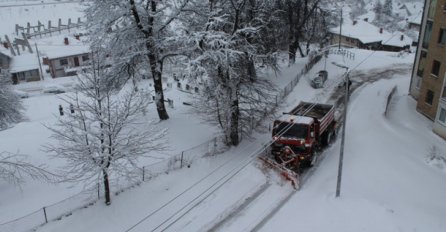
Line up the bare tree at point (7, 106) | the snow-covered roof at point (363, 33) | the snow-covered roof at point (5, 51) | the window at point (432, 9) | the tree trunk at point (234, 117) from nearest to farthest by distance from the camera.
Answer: the tree trunk at point (234, 117)
the bare tree at point (7, 106)
the window at point (432, 9)
the snow-covered roof at point (5, 51)
the snow-covered roof at point (363, 33)

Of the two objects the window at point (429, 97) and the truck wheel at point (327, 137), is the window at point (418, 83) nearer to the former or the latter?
the window at point (429, 97)

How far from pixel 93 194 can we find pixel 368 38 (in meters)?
64.4

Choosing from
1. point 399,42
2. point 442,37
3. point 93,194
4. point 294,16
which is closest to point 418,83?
point 442,37

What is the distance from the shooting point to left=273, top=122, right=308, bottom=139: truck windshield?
19.3 m

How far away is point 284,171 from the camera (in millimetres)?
18641

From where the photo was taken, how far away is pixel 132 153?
16.1 metres

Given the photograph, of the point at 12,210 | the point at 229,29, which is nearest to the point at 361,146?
the point at 229,29

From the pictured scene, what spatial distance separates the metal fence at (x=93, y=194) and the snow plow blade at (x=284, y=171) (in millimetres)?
3303

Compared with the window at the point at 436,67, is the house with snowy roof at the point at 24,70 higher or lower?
lower

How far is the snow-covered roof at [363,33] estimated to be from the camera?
69.8 m

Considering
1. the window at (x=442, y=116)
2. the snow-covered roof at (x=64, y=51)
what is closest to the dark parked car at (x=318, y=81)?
the window at (x=442, y=116)

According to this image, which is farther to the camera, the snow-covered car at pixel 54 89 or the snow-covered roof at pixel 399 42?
the snow-covered roof at pixel 399 42

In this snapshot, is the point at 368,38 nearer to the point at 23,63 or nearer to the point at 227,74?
the point at 227,74

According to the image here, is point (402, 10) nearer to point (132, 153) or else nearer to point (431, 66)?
point (431, 66)
